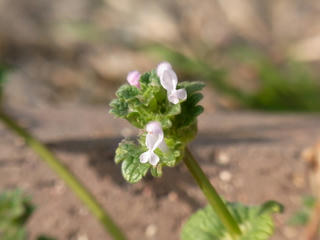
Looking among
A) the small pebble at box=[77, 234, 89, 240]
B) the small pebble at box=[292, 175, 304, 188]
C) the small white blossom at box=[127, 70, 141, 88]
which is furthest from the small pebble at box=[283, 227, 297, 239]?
the small white blossom at box=[127, 70, 141, 88]

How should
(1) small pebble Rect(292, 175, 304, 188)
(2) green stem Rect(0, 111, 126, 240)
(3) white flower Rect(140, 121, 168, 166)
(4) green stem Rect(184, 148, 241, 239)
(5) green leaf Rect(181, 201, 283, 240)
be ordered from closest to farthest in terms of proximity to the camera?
(3) white flower Rect(140, 121, 168, 166) < (4) green stem Rect(184, 148, 241, 239) < (5) green leaf Rect(181, 201, 283, 240) < (2) green stem Rect(0, 111, 126, 240) < (1) small pebble Rect(292, 175, 304, 188)

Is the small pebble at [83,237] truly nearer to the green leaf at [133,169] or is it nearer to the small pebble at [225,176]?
the small pebble at [225,176]

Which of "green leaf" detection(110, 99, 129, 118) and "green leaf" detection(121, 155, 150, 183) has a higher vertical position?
"green leaf" detection(110, 99, 129, 118)

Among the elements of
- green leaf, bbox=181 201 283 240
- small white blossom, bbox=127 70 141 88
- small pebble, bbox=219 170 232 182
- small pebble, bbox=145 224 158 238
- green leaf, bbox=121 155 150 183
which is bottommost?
green leaf, bbox=181 201 283 240

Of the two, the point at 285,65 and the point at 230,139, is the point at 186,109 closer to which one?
the point at 230,139

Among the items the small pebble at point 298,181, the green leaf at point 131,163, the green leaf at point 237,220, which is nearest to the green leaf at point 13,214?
the green leaf at point 237,220

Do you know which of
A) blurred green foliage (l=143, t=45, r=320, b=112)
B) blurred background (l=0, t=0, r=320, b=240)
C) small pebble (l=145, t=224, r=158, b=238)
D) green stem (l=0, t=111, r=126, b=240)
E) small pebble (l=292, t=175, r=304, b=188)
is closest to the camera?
green stem (l=0, t=111, r=126, b=240)

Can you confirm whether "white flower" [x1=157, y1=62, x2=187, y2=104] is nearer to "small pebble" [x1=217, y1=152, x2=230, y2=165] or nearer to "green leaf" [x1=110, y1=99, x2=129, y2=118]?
"green leaf" [x1=110, y1=99, x2=129, y2=118]

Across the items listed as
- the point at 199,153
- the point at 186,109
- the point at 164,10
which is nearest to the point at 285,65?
the point at 164,10
